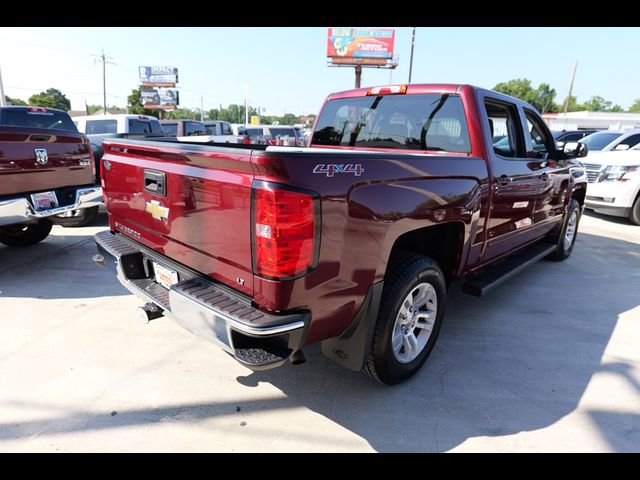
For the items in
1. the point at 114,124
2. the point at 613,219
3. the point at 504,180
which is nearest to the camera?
the point at 504,180

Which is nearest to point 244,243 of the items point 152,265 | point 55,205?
point 152,265

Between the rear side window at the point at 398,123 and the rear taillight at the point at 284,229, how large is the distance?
1.91m

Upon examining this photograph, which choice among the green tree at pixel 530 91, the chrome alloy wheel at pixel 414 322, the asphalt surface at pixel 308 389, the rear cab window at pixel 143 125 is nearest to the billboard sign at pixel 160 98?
the rear cab window at pixel 143 125

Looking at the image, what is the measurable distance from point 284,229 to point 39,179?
422 centimetres

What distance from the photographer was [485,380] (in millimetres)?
2939

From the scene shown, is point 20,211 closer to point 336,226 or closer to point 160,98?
point 336,226

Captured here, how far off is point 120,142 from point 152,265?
92cm

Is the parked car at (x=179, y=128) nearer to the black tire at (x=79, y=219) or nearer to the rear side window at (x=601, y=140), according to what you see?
the black tire at (x=79, y=219)

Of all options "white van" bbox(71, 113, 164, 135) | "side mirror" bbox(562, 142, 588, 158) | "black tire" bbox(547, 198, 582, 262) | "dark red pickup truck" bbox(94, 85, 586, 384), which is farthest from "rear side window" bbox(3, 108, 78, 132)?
"black tire" bbox(547, 198, 582, 262)

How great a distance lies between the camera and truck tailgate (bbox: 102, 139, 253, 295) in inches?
78.3

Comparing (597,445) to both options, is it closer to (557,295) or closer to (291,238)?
(291,238)

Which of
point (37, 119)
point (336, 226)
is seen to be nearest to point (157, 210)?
point (336, 226)

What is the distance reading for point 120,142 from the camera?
2898mm

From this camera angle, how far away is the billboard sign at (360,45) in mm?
42188
